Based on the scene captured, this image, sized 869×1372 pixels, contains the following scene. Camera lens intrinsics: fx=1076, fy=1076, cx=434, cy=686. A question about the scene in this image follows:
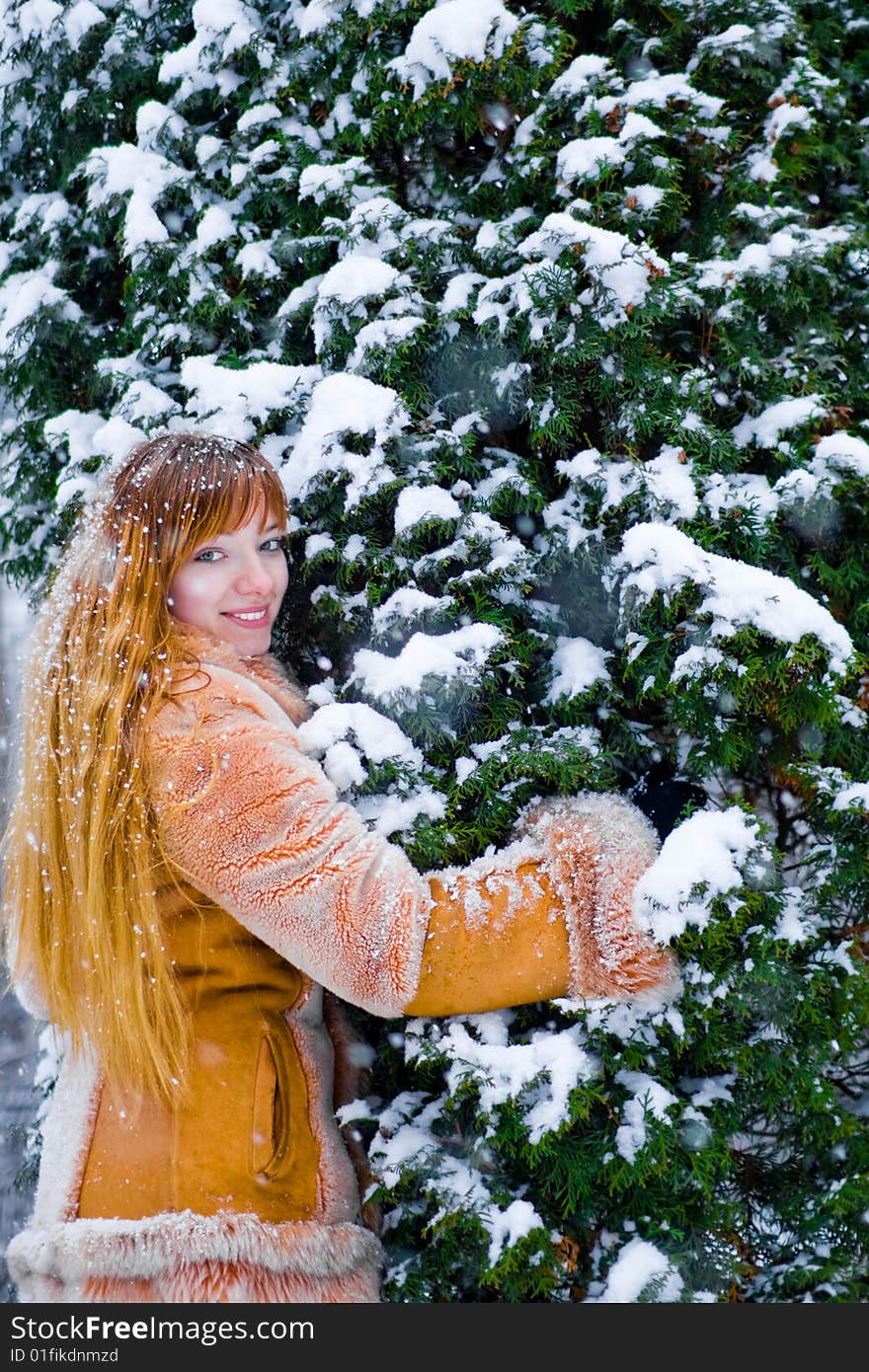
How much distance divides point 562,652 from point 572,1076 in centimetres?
80

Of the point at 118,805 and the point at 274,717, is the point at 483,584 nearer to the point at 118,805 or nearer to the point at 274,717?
the point at 274,717

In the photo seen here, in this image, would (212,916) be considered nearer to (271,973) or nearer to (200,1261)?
(271,973)

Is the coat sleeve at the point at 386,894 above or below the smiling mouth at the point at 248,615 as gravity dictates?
below

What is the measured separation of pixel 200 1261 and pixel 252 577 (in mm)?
1273

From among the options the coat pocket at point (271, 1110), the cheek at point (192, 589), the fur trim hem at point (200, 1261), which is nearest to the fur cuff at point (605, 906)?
the coat pocket at point (271, 1110)

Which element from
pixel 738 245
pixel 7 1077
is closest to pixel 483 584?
pixel 738 245

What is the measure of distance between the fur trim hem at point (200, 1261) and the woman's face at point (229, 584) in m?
1.09

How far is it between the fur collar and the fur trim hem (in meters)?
0.96

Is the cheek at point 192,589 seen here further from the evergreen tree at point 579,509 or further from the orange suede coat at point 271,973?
the evergreen tree at point 579,509

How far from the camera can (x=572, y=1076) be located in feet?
6.32

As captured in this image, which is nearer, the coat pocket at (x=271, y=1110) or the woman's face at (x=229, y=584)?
the coat pocket at (x=271, y=1110)

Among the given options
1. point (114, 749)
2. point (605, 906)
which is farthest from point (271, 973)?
point (605, 906)

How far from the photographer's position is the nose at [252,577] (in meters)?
2.15

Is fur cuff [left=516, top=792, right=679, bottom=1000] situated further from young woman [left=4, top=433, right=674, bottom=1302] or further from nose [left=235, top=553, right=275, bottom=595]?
nose [left=235, top=553, right=275, bottom=595]
